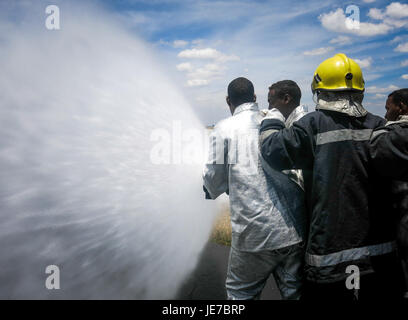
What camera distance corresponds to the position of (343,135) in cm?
206

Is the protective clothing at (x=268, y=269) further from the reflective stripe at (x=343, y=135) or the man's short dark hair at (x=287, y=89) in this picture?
the man's short dark hair at (x=287, y=89)

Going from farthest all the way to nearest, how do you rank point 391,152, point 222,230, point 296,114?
1. point 222,230
2. point 296,114
3. point 391,152

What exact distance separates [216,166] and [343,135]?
105 cm

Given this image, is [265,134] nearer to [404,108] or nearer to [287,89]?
[287,89]

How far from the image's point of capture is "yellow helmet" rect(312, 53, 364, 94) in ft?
7.35

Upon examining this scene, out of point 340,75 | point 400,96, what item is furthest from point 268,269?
point 400,96

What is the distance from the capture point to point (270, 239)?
2.26 m

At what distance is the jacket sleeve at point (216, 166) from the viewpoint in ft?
8.03

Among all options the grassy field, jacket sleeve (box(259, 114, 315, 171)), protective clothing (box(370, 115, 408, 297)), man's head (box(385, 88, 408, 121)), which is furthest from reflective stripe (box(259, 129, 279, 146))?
the grassy field

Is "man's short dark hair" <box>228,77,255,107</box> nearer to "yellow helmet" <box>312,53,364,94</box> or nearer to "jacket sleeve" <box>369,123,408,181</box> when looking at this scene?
"yellow helmet" <box>312,53,364,94</box>

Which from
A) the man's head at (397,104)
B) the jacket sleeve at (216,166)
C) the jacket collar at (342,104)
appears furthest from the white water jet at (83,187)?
the man's head at (397,104)

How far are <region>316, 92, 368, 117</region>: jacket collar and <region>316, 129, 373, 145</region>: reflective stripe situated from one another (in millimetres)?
150
